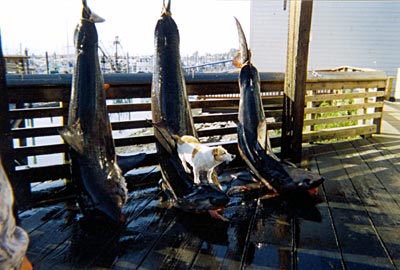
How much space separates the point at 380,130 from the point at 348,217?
15.6 feet

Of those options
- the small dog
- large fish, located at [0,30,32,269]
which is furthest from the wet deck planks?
large fish, located at [0,30,32,269]

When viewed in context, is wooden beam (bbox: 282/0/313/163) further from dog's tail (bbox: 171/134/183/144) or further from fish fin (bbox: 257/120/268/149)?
dog's tail (bbox: 171/134/183/144)

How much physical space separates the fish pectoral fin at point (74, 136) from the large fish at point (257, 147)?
179 cm

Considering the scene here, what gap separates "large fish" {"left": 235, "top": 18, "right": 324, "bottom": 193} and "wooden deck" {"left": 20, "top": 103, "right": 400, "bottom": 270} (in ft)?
0.73

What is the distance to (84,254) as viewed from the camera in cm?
237

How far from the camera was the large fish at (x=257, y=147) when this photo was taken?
3312mm

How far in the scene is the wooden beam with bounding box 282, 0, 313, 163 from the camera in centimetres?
438

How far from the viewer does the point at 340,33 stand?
612 inches

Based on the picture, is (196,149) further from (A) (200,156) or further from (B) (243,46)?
(B) (243,46)

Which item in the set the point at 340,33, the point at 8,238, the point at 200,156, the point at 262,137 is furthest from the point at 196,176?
the point at 340,33

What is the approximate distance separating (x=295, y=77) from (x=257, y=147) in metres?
1.40

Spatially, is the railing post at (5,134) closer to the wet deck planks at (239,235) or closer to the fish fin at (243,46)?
the wet deck planks at (239,235)

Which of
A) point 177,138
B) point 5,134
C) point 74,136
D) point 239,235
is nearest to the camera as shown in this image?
point 239,235

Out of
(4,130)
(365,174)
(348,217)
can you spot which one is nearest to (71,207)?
(4,130)
